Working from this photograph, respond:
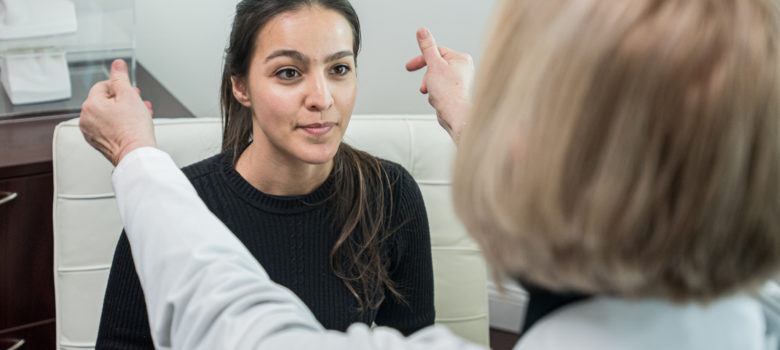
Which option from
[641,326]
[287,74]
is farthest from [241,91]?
[641,326]

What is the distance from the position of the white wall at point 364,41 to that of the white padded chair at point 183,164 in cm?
46

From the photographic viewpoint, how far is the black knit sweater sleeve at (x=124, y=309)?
4.31 feet

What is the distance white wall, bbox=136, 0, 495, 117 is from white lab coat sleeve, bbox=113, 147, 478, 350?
1.25 metres

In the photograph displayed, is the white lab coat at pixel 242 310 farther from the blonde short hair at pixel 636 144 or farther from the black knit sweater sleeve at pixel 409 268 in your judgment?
the black knit sweater sleeve at pixel 409 268

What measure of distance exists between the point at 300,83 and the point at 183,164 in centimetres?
28

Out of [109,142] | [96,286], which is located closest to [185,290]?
[109,142]

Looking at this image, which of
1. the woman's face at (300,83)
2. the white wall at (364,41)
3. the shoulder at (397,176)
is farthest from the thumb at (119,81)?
the white wall at (364,41)

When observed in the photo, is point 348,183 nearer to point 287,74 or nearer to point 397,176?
point 397,176

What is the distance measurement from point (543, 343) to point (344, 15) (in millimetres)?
853

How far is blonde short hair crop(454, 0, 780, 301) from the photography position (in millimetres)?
587

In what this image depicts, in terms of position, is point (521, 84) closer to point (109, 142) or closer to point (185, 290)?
point (185, 290)

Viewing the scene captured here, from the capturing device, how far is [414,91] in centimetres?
213

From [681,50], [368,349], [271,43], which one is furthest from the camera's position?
[271,43]

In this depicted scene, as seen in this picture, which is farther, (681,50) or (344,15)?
(344,15)
